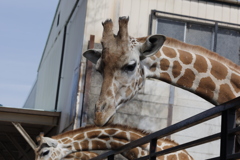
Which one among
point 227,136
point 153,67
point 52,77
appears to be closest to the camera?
point 227,136

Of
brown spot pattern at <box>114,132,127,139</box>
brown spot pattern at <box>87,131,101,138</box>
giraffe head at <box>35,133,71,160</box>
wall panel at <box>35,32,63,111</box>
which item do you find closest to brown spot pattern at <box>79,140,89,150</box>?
brown spot pattern at <box>87,131,101,138</box>

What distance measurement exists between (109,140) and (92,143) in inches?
22.6

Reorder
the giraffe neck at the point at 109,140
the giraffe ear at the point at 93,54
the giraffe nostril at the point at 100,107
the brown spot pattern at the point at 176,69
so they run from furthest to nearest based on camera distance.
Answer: the giraffe neck at the point at 109,140, the giraffe ear at the point at 93,54, the brown spot pattern at the point at 176,69, the giraffe nostril at the point at 100,107

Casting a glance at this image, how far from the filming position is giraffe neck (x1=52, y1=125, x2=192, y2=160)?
865 cm

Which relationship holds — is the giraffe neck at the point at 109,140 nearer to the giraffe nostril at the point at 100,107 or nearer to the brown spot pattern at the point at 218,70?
the brown spot pattern at the point at 218,70

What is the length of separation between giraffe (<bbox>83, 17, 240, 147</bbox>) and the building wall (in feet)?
27.3

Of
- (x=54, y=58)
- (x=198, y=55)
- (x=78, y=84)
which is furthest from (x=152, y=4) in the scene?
(x=198, y=55)

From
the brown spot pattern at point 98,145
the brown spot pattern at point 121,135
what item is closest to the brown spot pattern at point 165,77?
the brown spot pattern at point 121,135

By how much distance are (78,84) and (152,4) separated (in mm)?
2905

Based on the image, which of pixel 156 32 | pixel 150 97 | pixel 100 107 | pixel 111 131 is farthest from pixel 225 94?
pixel 156 32

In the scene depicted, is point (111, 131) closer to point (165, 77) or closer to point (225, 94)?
point (165, 77)

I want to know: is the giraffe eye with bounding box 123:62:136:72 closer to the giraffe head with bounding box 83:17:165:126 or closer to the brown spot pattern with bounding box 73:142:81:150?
the giraffe head with bounding box 83:17:165:126

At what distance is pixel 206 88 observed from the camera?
6.29m

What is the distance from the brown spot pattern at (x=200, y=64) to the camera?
6.41 meters
